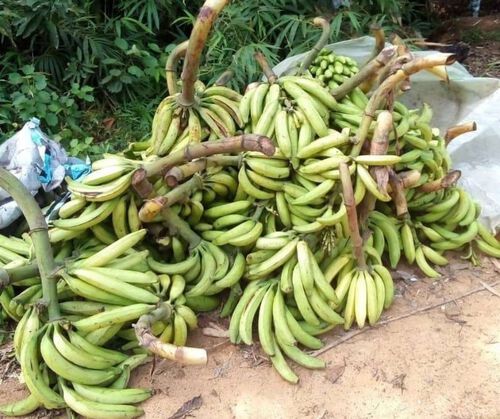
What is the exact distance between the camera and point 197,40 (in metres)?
2.26

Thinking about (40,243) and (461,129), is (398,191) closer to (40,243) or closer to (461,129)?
(461,129)

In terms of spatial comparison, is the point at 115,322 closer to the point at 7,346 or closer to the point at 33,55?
the point at 7,346

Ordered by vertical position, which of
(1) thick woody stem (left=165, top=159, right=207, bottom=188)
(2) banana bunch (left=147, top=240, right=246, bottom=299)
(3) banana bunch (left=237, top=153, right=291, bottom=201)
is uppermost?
(1) thick woody stem (left=165, top=159, right=207, bottom=188)

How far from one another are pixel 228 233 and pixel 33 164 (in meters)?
1.08

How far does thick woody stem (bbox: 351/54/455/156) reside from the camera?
7.01ft

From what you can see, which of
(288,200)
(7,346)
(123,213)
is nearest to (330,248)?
(288,200)

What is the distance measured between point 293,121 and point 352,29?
1935mm

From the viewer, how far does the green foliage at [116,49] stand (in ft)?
12.8

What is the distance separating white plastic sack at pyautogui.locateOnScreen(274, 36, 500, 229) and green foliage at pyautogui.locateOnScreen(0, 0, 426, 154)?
2.34ft

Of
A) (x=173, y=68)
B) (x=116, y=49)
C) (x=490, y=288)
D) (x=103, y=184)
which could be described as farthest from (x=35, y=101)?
(x=490, y=288)

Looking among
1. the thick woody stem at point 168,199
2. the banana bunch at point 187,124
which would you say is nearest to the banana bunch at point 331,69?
the banana bunch at point 187,124

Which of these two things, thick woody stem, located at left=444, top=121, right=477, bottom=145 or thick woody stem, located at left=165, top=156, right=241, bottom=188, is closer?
thick woody stem, located at left=165, top=156, right=241, bottom=188

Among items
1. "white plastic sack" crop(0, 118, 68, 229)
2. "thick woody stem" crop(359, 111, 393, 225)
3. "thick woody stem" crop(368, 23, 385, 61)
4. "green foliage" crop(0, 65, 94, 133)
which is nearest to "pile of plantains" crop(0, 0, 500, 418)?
"thick woody stem" crop(359, 111, 393, 225)

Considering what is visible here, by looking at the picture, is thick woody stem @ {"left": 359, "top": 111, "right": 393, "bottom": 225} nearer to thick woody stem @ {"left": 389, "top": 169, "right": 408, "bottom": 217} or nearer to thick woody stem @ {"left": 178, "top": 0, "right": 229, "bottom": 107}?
thick woody stem @ {"left": 389, "top": 169, "right": 408, "bottom": 217}
